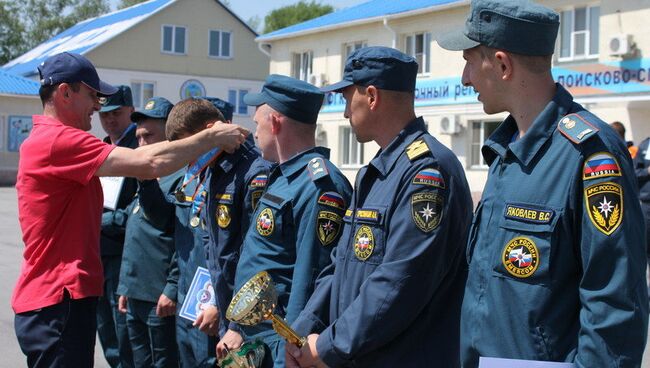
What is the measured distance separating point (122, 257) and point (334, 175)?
7.97 ft

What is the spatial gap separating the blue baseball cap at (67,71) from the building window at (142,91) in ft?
141

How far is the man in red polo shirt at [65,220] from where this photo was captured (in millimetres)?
4395

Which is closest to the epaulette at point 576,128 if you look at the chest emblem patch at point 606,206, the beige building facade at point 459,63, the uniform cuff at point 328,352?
the chest emblem patch at point 606,206

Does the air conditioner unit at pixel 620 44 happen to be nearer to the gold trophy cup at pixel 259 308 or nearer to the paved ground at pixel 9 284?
the paved ground at pixel 9 284

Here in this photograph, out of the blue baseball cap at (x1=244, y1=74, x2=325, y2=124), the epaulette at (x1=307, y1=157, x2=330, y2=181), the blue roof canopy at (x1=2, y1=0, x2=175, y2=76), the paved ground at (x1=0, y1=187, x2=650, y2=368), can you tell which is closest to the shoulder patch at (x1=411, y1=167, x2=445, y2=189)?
the epaulette at (x1=307, y1=157, x2=330, y2=181)

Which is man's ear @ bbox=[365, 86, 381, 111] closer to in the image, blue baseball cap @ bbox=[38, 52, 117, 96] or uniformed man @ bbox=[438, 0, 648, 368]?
uniformed man @ bbox=[438, 0, 648, 368]

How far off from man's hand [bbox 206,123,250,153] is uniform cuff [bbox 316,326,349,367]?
1535 mm

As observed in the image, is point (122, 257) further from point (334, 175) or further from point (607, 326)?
point (607, 326)

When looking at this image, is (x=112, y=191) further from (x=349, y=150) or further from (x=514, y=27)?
(x=349, y=150)

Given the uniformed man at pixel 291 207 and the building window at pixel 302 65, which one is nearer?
the uniformed man at pixel 291 207

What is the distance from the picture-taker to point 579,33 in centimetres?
2394

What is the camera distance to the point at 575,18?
79.1 feet

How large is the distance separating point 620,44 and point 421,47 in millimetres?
8703

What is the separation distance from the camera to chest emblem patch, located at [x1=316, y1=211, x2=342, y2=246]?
3.86 metres
